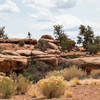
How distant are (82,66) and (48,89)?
14.9 meters

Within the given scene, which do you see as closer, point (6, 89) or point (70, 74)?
point (6, 89)

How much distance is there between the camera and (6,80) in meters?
12.2

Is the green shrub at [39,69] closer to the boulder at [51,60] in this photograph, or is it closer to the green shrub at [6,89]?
the boulder at [51,60]

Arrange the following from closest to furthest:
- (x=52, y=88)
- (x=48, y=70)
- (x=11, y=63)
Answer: (x=52, y=88)
(x=11, y=63)
(x=48, y=70)

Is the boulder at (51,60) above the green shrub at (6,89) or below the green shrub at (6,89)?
above

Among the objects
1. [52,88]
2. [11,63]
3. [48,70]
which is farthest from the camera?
[48,70]

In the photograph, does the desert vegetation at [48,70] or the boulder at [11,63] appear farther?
→ the boulder at [11,63]

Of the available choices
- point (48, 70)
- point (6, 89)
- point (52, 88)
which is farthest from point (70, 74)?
point (6, 89)

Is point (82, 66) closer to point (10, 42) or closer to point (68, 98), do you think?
point (68, 98)

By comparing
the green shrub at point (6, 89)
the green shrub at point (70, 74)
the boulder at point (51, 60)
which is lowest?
the green shrub at point (70, 74)

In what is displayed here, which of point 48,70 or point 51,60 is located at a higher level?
point 51,60

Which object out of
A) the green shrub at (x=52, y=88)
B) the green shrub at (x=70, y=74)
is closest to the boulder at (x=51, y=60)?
the green shrub at (x=70, y=74)

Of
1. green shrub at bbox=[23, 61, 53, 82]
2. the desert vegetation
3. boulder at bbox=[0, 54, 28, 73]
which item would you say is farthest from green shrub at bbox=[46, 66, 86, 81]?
green shrub at bbox=[23, 61, 53, 82]

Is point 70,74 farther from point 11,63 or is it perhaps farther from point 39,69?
point 39,69
